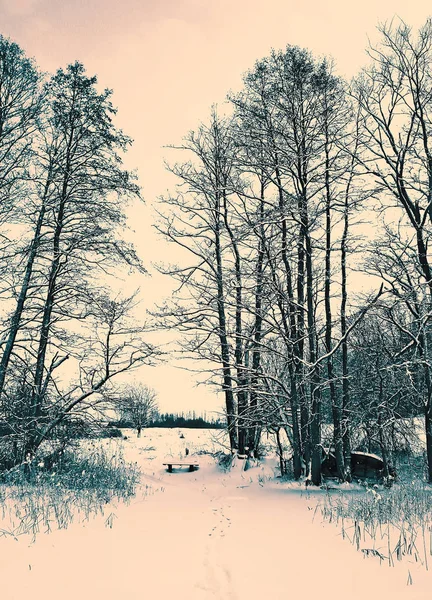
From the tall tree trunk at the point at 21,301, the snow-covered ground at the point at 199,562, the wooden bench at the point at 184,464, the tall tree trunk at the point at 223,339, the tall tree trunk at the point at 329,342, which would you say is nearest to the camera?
the snow-covered ground at the point at 199,562

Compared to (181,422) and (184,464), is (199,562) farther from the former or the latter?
(181,422)

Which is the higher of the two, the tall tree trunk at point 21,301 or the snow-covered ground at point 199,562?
the tall tree trunk at point 21,301

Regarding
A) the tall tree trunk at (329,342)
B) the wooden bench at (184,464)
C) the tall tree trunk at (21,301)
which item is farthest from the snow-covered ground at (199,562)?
the wooden bench at (184,464)

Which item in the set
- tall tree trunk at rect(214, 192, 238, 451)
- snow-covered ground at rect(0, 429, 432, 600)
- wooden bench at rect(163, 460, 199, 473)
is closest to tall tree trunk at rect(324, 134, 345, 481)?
tall tree trunk at rect(214, 192, 238, 451)

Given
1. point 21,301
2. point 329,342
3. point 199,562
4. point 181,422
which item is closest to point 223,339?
point 329,342

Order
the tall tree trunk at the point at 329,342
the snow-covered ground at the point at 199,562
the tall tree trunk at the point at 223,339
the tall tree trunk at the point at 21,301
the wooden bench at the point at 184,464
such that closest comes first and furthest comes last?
the snow-covered ground at the point at 199,562 < the tall tree trunk at the point at 21,301 < the tall tree trunk at the point at 329,342 < the tall tree trunk at the point at 223,339 < the wooden bench at the point at 184,464

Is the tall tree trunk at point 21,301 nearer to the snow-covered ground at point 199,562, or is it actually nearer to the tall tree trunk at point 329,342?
the snow-covered ground at point 199,562

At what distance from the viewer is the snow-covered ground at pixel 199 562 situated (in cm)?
314

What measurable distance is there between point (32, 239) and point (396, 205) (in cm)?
894

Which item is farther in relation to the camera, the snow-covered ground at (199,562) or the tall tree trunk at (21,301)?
the tall tree trunk at (21,301)

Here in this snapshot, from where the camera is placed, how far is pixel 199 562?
13.0 feet

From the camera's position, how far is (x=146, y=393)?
4766 cm

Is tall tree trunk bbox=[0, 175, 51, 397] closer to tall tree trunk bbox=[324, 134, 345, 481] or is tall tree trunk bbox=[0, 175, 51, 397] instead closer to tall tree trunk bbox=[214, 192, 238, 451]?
tall tree trunk bbox=[214, 192, 238, 451]

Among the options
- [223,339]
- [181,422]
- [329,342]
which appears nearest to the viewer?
[329,342]
